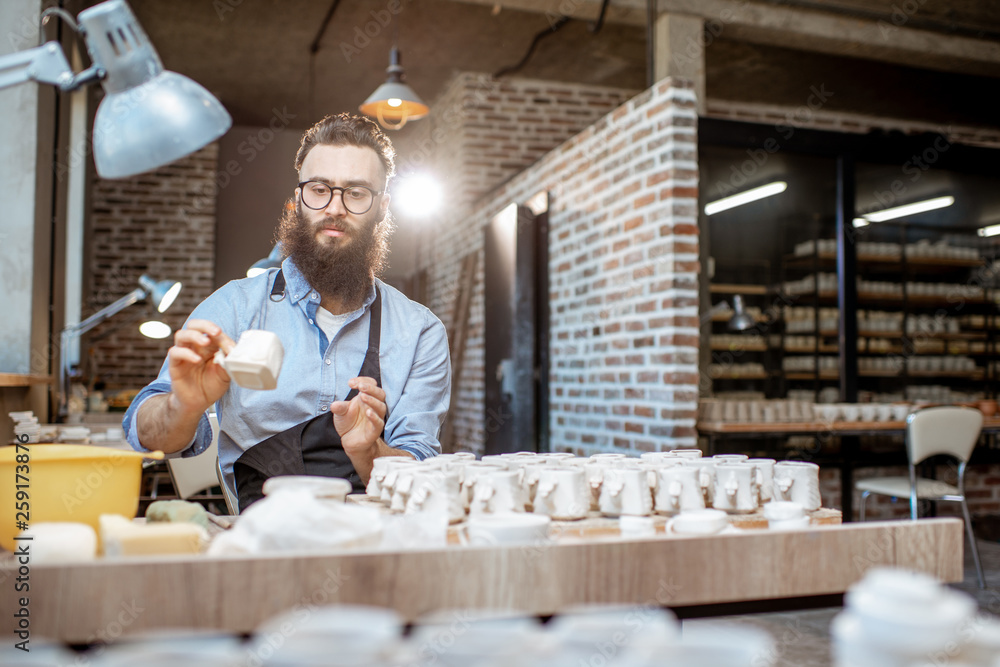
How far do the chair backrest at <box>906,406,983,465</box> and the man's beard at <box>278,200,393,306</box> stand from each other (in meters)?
2.91

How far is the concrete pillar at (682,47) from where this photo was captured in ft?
15.4

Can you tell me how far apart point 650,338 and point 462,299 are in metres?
2.90

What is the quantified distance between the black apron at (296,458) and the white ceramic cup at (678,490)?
2.50ft

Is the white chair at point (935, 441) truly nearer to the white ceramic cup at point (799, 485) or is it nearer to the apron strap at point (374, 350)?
the white ceramic cup at point (799, 485)

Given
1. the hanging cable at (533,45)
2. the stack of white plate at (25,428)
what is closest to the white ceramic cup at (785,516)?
the stack of white plate at (25,428)

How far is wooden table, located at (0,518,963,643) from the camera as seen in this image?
792mm

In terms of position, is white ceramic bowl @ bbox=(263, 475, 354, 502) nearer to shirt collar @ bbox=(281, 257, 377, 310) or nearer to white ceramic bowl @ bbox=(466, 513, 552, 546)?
white ceramic bowl @ bbox=(466, 513, 552, 546)

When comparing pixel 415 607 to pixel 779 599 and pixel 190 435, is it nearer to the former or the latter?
pixel 779 599

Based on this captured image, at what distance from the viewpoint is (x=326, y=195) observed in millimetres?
1807

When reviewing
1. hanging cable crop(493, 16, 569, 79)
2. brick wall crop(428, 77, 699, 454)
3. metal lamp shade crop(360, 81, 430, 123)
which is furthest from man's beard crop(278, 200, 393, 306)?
hanging cable crop(493, 16, 569, 79)

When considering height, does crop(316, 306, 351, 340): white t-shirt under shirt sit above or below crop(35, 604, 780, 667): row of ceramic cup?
above

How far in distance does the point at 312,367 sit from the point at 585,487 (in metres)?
0.81

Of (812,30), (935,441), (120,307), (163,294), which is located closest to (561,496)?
(163,294)

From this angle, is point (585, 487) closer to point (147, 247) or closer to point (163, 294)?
point (163, 294)
